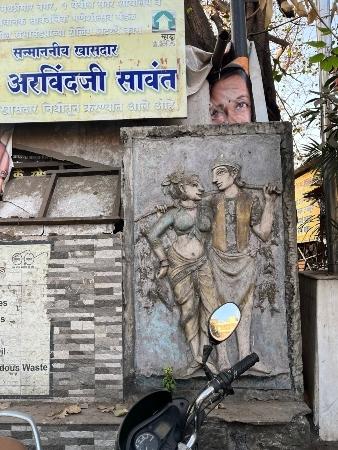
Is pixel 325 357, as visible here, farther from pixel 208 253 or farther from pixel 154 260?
pixel 154 260

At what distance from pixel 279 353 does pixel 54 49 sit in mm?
3842

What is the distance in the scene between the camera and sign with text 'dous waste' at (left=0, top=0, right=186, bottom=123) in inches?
212

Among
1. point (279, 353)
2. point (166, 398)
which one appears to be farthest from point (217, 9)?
point (166, 398)

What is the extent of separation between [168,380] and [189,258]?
3.53ft

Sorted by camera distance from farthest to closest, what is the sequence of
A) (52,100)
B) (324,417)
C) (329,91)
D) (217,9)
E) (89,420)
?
(217,9) → (52,100) → (329,91) → (324,417) → (89,420)

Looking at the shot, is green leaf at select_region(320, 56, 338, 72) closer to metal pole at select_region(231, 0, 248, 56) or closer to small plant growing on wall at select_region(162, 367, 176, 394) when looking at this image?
metal pole at select_region(231, 0, 248, 56)

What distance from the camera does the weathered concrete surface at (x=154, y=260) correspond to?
458 centimetres

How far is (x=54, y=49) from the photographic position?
18.1 ft

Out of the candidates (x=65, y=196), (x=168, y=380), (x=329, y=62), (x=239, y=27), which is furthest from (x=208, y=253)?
(x=239, y=27)

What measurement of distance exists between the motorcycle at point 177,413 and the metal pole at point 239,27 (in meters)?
4.55

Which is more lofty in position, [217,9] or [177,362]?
[217,9]

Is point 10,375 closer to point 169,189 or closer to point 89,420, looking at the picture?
point 89,420

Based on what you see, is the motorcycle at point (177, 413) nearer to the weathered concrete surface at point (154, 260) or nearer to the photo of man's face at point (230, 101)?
the weathered concrete surface at point (154, 260)

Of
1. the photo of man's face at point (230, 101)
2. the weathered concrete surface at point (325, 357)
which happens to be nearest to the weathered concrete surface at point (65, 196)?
the photo of man's face at point (230, 101)
